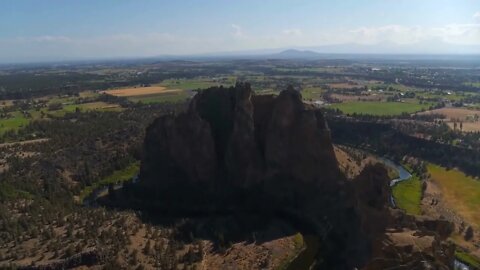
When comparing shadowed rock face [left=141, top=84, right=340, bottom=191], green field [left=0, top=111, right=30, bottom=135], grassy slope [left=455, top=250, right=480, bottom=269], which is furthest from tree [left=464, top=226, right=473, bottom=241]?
green field [left=0, top=111, right=30, bottom=135]

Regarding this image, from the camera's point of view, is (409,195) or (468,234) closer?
(468,234)

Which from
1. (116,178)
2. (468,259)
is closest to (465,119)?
(468,259)

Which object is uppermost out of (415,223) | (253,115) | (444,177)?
(253,115)

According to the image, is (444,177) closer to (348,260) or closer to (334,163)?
(334,163)

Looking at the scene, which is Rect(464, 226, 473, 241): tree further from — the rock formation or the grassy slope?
the rock formation

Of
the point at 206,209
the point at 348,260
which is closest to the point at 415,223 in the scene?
the point at 348,260

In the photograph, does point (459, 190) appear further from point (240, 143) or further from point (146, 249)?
point (146, 249)

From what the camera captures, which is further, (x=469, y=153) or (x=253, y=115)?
(x=469, y=153)
